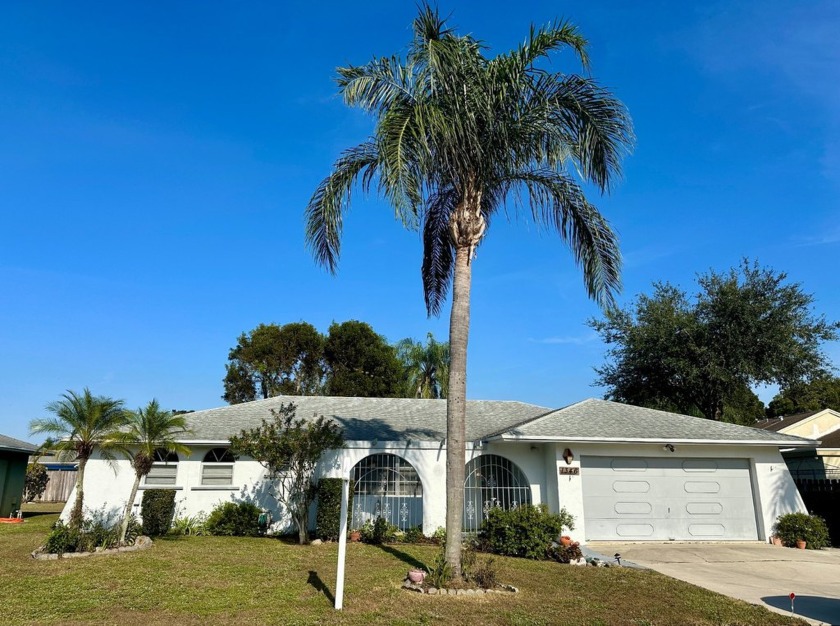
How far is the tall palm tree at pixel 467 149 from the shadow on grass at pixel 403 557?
2.35 metres

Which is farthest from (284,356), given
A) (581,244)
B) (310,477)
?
(581,244)

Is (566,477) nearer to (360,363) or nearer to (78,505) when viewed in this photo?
(78,505)

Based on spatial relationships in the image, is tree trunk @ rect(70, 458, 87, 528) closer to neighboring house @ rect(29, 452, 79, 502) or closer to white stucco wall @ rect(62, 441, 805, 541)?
white stucco wall @ rect(62, 441, 805, 541)

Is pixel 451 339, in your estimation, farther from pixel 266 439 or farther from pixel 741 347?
pixel 741 347

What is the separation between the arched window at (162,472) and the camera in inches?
683

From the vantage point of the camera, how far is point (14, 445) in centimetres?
2255

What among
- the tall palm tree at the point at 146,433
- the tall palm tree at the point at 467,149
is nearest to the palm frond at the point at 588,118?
the tall palm tree at the point at 467,149

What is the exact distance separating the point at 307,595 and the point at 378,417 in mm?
11578

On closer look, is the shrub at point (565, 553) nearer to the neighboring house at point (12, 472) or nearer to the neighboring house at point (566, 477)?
the neighboring house at point (566, 477)

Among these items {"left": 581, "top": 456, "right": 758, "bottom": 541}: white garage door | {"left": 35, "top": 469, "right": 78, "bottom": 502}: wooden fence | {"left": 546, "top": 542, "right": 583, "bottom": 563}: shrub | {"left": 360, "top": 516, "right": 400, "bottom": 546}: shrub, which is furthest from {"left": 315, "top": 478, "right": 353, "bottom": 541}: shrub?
{"left": 35, "top": 469, "right": 78, "bottom": 502}: wooden fence

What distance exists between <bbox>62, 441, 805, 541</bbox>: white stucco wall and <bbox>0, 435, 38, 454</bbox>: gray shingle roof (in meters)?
7.29

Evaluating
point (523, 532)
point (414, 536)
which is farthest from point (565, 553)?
point (414, 536)

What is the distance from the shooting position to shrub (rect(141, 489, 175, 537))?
51.3ft

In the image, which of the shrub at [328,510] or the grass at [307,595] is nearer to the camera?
the grass at [307,595]
